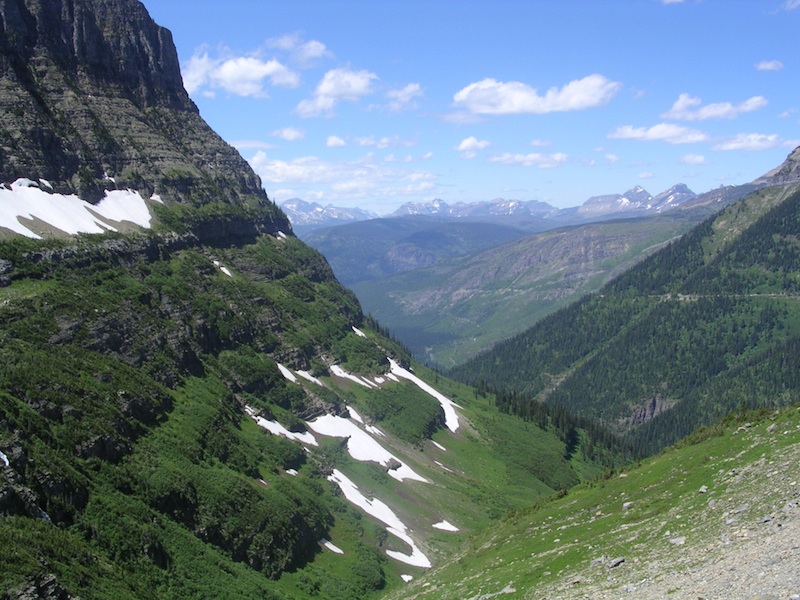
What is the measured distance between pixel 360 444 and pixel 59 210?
7321cm

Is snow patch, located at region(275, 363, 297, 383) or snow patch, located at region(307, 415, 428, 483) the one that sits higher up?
snow patch, located at region(275, 363, 297, 383)

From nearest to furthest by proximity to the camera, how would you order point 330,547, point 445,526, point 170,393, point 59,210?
1. point 330,547
2. point 170,393
3. point 445,526
4. point 59,210

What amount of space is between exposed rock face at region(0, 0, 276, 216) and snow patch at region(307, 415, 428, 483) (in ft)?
216

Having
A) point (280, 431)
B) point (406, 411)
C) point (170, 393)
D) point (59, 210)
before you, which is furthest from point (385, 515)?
point (59, 210)

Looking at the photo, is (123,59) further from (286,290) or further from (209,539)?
(209,539)

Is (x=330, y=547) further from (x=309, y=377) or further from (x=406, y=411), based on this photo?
(x=406, y=411)

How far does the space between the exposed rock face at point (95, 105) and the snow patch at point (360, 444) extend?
66.0 m

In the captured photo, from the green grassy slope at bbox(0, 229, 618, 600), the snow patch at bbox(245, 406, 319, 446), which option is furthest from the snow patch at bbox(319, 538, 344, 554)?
the snow patch at bbox(245, 406, 319, 446)

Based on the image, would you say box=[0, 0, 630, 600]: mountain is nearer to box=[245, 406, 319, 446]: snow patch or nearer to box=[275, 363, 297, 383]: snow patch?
box=[245, 406, 319, 446]: snow patch

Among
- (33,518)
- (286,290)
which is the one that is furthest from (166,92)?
(33,518)

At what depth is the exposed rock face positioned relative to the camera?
130375 millimetres

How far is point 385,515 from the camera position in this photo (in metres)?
115

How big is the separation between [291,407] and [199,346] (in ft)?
76.5

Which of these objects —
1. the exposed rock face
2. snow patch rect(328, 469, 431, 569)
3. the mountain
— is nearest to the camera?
the mountain
